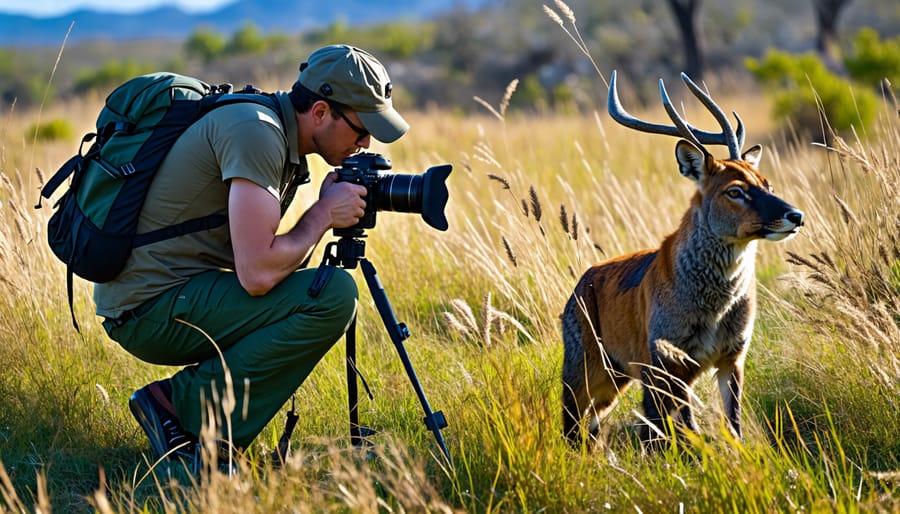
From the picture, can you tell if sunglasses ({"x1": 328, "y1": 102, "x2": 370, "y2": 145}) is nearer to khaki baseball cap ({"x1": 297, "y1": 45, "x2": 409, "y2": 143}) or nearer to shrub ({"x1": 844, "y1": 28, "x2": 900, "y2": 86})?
khaki baseball cap ({"x1": 297, "y1": 45, "x2": 409, "y2": 143})

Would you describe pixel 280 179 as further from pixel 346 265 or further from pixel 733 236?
pixel 733 236

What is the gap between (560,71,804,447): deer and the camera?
4012mm

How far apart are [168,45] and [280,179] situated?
100 m

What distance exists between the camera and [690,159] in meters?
4.38

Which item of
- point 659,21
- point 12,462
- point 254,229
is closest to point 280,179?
point 254,229

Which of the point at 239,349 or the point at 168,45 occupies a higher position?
the point at 168,45

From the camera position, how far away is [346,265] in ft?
12.9

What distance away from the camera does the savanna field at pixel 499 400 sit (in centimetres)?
310

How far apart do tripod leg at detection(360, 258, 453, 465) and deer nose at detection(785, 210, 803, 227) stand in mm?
1617

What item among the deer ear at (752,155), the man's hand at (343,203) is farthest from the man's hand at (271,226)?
the deer ear at (752,155)

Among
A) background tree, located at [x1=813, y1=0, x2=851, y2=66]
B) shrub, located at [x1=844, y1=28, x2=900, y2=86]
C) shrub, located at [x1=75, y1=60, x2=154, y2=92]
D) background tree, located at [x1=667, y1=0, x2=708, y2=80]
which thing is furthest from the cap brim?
shrub, located at [x1=75, y1=60, x2=154, y2=92]

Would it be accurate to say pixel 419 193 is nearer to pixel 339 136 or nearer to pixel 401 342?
pixel 339 136

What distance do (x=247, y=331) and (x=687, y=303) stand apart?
1.87 m

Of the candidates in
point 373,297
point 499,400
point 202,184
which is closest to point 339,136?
point 202,184
